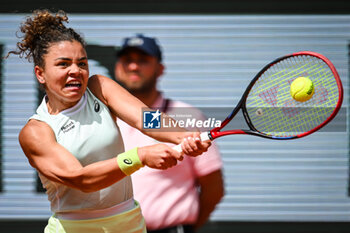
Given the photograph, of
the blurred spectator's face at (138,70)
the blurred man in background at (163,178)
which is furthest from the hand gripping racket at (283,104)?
the blurred spectator's face at (138,70)

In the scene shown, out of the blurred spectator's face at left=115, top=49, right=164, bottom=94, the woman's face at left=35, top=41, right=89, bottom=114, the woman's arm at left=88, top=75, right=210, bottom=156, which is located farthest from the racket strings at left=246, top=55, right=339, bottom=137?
the woman's face at left=35, top=41, right=89, bottom=114

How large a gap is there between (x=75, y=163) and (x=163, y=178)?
1224 mm

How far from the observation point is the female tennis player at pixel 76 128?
2.32 m

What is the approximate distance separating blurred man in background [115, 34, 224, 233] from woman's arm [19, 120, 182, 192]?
1.12 meters

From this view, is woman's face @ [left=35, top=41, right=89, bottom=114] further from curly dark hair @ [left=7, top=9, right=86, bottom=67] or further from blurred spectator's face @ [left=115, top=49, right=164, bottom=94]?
blurred spectator's face @ [left=115, top=49, right=164, bottom=94]

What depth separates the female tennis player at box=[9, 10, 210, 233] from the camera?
2.32 meters

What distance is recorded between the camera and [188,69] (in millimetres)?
4895

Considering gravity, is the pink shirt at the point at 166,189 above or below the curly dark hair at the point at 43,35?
below

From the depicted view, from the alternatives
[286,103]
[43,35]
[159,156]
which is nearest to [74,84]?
[43,35]

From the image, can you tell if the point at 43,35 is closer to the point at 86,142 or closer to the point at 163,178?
the point at 86,142

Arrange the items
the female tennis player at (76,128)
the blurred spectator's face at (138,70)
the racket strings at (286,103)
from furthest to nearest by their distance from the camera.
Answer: the blurred spectator's face at (138,70) < the racket strings at (286,103) < the female tennis player at (76,128)

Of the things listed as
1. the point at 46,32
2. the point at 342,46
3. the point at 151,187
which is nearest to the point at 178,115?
the point at 151,187

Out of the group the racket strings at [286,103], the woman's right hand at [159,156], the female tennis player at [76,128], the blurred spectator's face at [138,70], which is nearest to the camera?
the woman's right hand at [159,156]

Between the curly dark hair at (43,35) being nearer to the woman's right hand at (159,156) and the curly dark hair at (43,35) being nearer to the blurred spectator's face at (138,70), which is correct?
the woman's right hand at (159,156)
